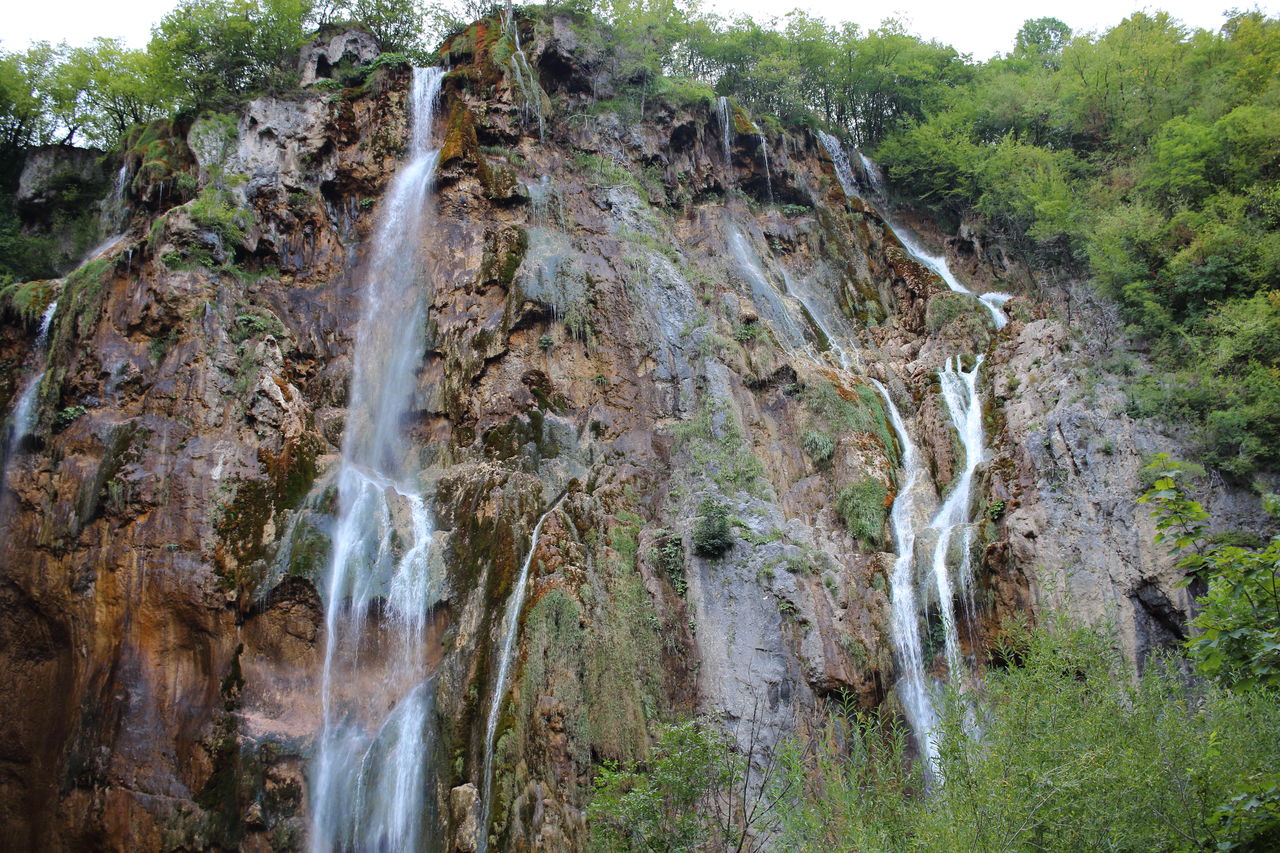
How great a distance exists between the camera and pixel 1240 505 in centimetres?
1569

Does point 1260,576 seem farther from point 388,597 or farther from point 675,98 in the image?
point 675,98

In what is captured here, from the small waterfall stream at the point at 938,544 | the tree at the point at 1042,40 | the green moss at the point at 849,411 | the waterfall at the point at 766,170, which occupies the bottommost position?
the small waterfall stream at the point at 938,544

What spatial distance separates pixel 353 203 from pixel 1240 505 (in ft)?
85.2

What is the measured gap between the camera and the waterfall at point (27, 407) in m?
18.5

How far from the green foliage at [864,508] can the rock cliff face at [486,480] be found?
10cm

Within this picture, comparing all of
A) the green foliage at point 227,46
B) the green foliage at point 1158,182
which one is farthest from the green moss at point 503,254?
the green foliage at point 1158,182

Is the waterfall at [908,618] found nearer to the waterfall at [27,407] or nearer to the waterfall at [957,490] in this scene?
the waterfall at [957,490]

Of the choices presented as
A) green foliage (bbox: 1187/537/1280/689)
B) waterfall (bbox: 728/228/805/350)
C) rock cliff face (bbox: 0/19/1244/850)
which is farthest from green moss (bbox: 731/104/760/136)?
green foliage (bbox: 1187/537/1280/689)

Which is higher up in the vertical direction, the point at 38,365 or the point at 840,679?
the point at 38,365

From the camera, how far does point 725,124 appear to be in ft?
106

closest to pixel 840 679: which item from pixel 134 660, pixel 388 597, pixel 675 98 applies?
pixel 388 597

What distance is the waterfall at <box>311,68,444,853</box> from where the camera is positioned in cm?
1493

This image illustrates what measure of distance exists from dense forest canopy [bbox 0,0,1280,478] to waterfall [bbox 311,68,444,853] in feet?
38.4

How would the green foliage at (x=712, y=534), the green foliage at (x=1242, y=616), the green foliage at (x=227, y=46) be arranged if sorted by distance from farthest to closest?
the green foliage at (x=227, y=46) < the green foliage at (x=712, y=534) < the green foliage at (x=1242, y=616)
